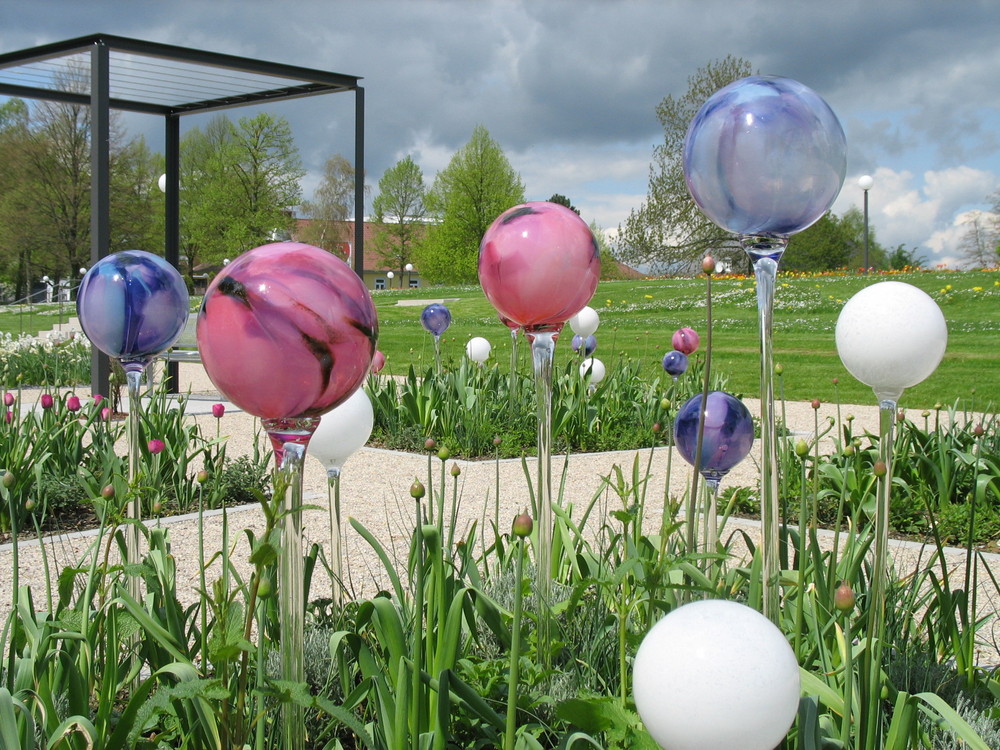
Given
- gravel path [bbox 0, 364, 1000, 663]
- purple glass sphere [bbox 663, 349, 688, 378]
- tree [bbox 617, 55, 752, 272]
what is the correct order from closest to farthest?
gravel path [bbox 0, 364, 1000, 663], purple glass sphere [bbox 663, 349, 688, 378], tree [bbox 617, 55, 752, 272]

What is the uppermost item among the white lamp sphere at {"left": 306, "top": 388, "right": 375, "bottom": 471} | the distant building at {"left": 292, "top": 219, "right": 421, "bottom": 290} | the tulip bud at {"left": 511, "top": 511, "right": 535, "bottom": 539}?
the distant building at {"left": 292, "top": 219, "right": 421, "bottom": 290}

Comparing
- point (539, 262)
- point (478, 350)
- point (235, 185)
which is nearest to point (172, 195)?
point (478, 350)

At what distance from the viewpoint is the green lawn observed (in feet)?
34.9

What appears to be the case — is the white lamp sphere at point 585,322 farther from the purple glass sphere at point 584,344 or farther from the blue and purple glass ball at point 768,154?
the blue and purple glass ball at point 768,154

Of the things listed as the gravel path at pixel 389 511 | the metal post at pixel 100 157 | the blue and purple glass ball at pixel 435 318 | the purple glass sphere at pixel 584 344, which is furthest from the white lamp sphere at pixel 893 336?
the metal post at pixel 100 157

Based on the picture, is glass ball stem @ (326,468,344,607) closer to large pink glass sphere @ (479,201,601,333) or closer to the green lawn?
large pink glass sphere @ (479,201,601,333)

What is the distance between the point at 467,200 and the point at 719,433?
1619 inches

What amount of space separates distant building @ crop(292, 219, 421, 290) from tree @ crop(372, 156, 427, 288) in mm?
854

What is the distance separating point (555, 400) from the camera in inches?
283

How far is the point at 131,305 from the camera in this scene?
245 cm

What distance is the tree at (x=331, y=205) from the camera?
142ft

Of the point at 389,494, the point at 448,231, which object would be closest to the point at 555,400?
the point at 389,494

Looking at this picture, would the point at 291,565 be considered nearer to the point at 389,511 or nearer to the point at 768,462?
the point at 768,462

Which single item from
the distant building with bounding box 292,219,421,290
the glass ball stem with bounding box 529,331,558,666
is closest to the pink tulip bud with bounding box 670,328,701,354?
the glass ball stem with bounding box 529,331,558,666
